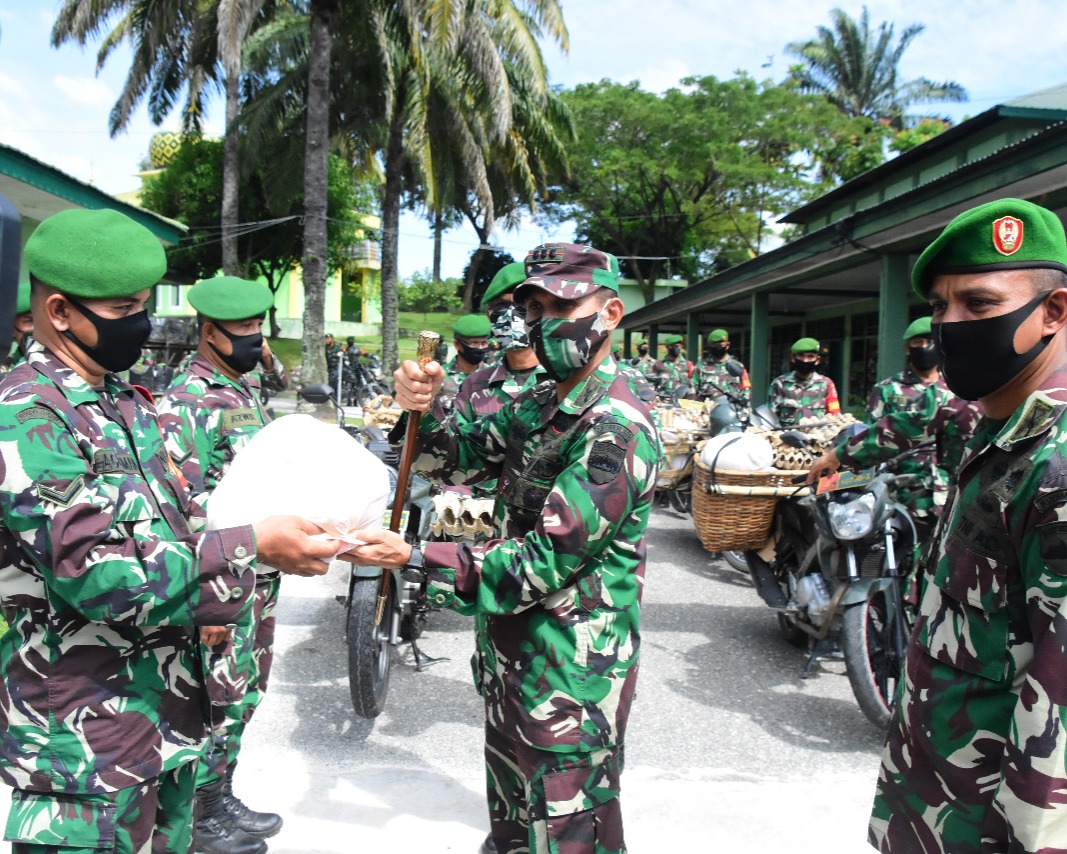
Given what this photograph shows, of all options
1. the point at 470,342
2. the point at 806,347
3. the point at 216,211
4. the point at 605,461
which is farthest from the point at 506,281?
the point at 216,211

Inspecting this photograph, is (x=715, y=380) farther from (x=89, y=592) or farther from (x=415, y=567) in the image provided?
(x=89, y=592)

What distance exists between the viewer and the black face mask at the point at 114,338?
1.89m

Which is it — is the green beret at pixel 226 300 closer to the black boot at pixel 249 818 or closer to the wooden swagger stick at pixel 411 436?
the wooden swagger stick at pixel 411 436

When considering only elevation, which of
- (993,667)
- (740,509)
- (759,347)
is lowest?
(740,509)

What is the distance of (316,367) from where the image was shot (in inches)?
587

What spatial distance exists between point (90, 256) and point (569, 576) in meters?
1.30

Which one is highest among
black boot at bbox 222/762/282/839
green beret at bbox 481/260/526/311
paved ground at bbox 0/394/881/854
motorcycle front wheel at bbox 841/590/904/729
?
green beret at bbox 481/260/526/311

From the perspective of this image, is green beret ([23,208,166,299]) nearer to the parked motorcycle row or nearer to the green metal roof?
the parked motorcycle row

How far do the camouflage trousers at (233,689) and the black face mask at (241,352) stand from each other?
952 mm

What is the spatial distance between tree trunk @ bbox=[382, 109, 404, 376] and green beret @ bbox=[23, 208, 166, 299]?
56.8ft

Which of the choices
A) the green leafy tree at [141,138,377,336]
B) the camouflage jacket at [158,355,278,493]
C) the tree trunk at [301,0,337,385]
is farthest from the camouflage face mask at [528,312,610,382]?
the green leafy tree at [141,138,377,336]

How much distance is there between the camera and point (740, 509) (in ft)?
15.7

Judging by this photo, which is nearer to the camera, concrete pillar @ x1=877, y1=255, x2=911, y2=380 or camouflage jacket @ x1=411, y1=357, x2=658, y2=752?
camouflage jacket @ x1=411, y1=357, x2=658, y2=752

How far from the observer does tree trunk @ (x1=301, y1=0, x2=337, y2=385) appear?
14.5m
